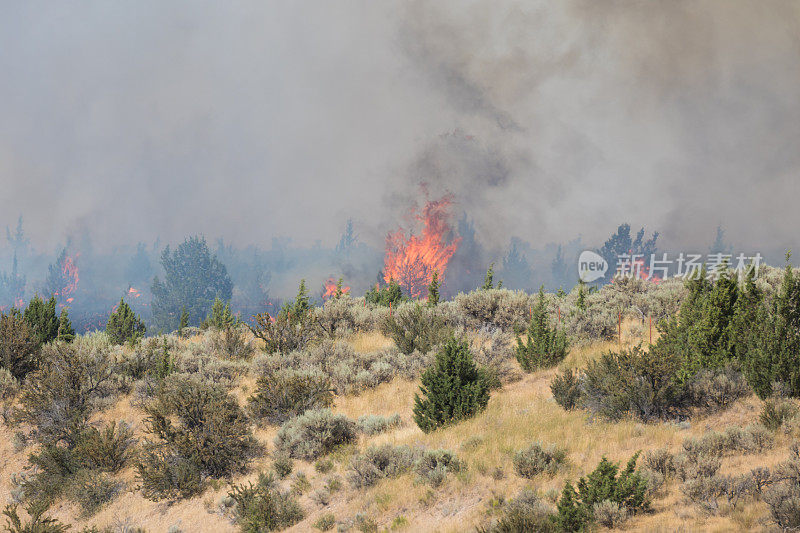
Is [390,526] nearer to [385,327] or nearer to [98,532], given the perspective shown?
[98,532]

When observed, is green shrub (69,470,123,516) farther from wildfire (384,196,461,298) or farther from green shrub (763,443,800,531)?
wildfire (384,196,461,298)

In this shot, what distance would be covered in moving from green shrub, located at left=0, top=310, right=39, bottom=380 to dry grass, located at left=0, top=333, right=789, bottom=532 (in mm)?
3748

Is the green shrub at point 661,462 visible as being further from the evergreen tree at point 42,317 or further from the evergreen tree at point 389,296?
the evergreen tree at point 42,317

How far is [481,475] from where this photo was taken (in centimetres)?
843

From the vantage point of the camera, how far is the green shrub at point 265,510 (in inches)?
336

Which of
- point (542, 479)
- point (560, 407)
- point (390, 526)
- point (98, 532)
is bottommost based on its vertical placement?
point (98, 532)

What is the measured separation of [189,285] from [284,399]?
144228mm

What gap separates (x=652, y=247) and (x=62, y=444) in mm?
185006

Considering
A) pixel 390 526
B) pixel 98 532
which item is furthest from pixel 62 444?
pixel 390 526

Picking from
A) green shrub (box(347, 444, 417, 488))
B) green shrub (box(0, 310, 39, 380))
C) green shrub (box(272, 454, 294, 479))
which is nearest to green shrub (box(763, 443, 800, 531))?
green shrub (box(347, 444, 417, 488))

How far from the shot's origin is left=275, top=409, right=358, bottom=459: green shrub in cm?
1082

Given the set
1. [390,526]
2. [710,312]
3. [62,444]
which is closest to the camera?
[390,526]

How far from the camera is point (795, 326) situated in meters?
9.52

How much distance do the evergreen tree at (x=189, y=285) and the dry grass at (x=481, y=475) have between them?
128246 millimetres
